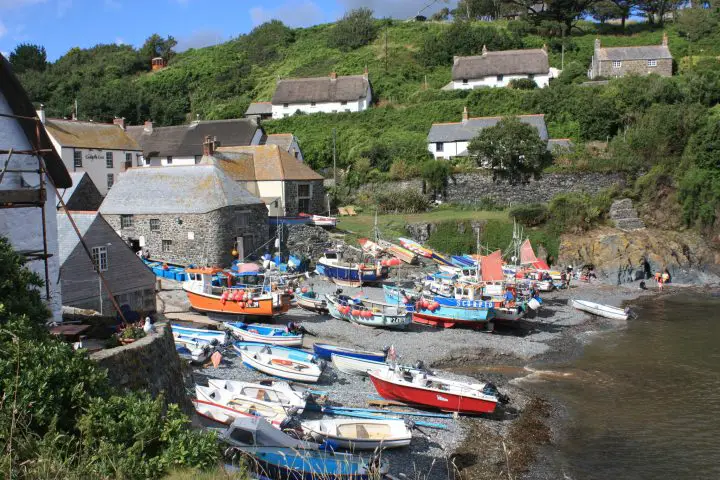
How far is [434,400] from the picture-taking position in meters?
19.8

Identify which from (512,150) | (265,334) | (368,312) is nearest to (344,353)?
(265,334)

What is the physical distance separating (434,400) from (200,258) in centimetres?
1999

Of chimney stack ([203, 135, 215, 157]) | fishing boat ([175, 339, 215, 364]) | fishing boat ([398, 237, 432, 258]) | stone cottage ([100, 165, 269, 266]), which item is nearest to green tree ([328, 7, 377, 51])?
chimney stack ([203, 135, 215, 157])

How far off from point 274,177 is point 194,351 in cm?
2352

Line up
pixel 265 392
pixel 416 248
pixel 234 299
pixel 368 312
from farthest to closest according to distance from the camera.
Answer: pixel 416 248, pixel 368 312, pixel 234 299, pixel 265 392

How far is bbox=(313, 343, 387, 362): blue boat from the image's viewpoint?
22.3 meters

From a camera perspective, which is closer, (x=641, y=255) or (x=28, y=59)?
(x=641, y=255)

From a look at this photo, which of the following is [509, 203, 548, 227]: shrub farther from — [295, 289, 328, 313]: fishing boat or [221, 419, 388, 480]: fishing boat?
[221, 419, 388, 480]: fishing boat

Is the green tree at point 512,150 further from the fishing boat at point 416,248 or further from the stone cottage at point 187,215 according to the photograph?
the stone cottage at point 187,215

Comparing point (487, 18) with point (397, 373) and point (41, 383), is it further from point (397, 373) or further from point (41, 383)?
point (41, 383)

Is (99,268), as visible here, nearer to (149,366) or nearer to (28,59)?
(149,366)

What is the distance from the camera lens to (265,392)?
18.0m

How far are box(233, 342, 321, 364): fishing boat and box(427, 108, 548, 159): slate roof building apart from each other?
33151 mm

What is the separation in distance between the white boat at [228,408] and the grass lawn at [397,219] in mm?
25039
